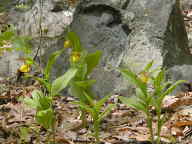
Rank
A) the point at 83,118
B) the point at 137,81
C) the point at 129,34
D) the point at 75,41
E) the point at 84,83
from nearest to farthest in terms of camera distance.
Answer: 1. the point at 137,81
2. the point at 84,83
3. the point at 83,118
4. the point at 75,41
5. the point at 129,34

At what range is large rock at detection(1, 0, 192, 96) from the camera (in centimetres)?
385

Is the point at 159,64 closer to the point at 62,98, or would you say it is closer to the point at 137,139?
the point at 62,98

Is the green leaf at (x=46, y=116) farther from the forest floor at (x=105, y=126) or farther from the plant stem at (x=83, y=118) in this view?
the plant stem at (x=83, y=118)

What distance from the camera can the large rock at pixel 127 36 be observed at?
12.6 feet

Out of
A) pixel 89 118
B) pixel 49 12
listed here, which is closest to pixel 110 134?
pixel 89 118

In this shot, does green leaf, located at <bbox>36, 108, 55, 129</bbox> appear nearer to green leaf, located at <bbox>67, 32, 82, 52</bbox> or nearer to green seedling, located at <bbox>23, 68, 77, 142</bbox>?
green seedling, located at <bbox>23, 68, 77, 142</bbox>

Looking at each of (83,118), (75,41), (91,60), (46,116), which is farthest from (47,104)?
(75,41)

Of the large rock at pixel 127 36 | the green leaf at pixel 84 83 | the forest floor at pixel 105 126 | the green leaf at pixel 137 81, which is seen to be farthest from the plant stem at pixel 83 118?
the large rock at pixel 127 36

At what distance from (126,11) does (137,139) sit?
2106 millimetres

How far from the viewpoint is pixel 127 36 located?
407 cm

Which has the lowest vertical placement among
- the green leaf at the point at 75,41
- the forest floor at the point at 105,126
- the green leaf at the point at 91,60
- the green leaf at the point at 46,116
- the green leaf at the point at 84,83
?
the forest floor at the point at 105,126

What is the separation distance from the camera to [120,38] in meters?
4.07

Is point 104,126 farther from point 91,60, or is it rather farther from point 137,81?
point 137,81

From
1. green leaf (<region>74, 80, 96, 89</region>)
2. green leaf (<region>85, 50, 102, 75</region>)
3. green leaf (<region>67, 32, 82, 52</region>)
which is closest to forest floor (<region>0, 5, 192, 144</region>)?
green leaf (<region>74, 80, 96, 89</region>)
